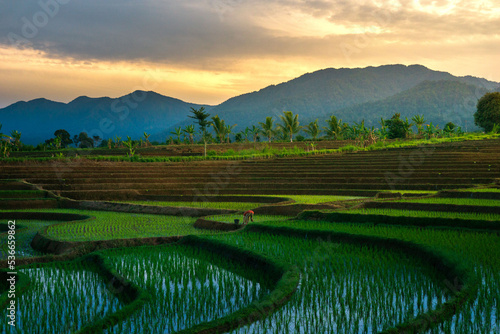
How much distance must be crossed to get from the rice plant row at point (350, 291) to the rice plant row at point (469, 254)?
1.59ft

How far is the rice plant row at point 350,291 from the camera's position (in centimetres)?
488

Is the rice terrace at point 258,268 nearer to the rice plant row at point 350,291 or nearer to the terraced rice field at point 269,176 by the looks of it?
the rice plant row at point 350,291

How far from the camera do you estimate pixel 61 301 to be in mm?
6043

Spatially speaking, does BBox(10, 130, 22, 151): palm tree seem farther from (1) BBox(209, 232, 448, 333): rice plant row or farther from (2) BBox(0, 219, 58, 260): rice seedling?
(1) BBox(209, 232, 448, 333): rice plant row

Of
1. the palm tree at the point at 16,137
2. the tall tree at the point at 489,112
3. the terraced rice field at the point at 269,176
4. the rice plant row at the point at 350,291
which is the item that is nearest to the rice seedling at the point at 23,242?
the rice plant row at the point at 350,291

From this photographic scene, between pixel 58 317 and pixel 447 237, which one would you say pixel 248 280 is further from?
pixel 447 237

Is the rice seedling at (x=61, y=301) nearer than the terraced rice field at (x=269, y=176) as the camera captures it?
Yes

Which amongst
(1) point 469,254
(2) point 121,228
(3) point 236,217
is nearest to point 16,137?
(2) point 121,228

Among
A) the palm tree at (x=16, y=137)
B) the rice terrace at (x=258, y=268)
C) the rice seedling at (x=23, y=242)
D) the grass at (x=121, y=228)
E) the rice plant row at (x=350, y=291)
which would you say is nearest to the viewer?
the rice plant row at (x=350, y=291)

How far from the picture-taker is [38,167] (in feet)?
88.6

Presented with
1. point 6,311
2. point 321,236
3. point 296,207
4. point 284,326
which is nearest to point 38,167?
point 296,207

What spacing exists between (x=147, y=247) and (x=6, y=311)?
4.33m

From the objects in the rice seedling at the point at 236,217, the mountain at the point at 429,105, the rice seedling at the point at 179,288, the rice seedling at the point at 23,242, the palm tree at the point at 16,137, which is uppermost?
the mountain at the point at 429,105

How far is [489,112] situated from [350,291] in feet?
214
